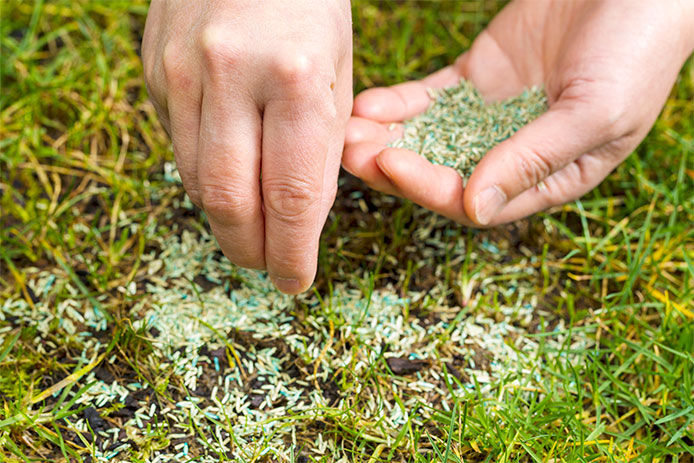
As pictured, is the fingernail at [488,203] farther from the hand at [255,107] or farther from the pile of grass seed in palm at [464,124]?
the hand at [255,107]

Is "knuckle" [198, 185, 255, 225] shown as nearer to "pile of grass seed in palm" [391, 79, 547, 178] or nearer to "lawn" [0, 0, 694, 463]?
"lawn" [0, 0, 694, 463]

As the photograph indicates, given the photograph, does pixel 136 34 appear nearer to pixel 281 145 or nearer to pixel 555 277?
pixel 281 145

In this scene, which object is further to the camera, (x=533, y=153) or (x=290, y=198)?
(x=533, y=153)

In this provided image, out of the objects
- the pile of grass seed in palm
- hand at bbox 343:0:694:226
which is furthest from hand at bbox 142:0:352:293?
the pile of grass seed in palm

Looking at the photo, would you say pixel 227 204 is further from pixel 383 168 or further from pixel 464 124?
pixel 464 124

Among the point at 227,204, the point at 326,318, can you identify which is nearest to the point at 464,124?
the point at 326,318

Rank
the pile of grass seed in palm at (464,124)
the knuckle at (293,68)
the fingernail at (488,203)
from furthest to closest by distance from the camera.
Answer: the pile of grass seed in palm at (464,124) → the fingernail at (488,203) → the knuckle at (293,68)

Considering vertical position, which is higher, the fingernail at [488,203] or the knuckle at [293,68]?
the knuckle at [293,68]

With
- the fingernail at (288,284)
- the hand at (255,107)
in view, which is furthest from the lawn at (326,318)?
the hand at (255,107)
